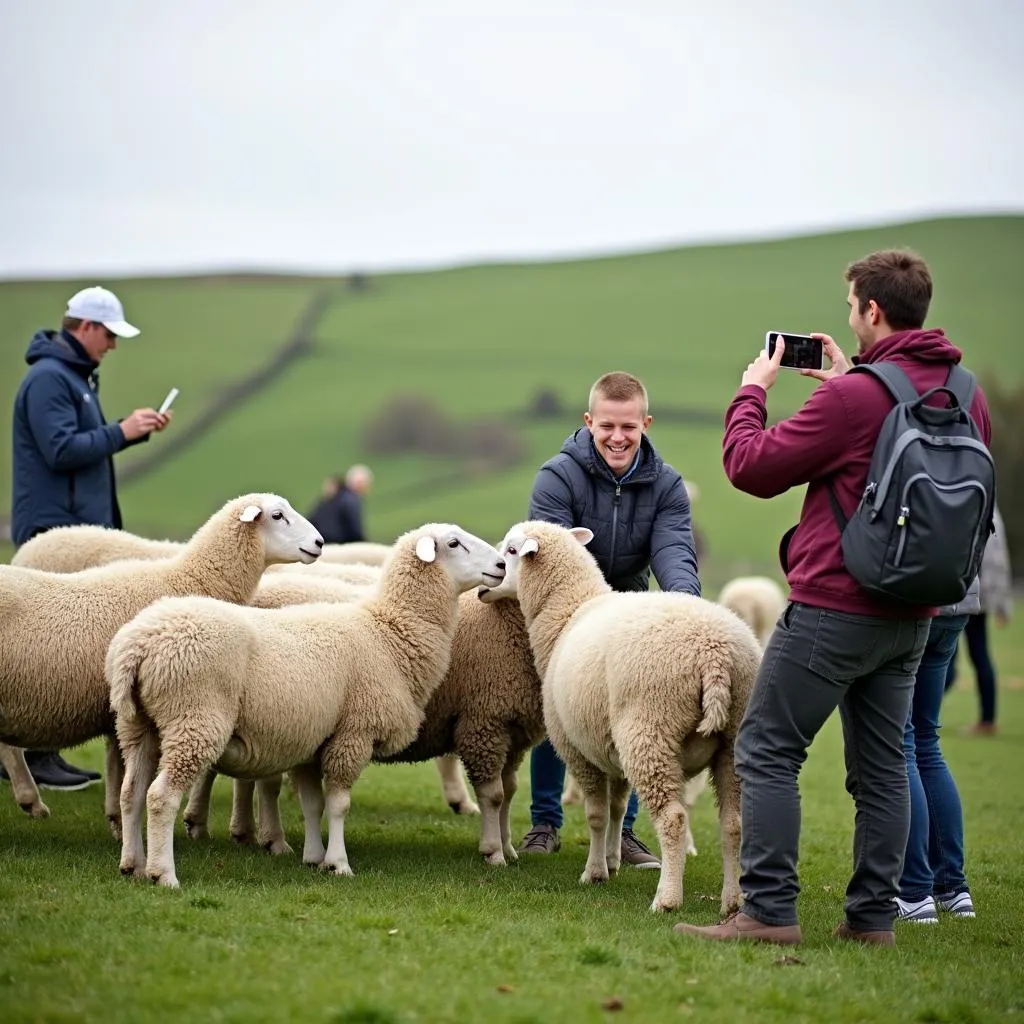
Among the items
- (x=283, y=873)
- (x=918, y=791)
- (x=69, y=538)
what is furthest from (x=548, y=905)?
(x=69, y=538)

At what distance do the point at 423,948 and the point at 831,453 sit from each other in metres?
2.50

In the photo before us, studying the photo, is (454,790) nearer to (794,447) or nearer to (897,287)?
(794,447)

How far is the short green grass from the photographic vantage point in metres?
4.68

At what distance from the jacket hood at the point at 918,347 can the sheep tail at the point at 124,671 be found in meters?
3.49

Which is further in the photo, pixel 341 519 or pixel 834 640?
pixel 341 519

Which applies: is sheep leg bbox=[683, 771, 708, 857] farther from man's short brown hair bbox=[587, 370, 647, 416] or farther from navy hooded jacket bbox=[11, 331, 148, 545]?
navy hooded jacket bbox=[11, 331, 148, 545]

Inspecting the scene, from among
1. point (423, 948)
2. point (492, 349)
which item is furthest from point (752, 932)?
point (492, 349)

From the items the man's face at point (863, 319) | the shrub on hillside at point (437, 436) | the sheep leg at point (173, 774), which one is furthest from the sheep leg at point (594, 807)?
the shrub on hillside at point (437, 436)

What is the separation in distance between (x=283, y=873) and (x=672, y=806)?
2.03 m

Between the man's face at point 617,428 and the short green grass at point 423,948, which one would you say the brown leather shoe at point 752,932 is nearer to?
the short green grass at point 423,948

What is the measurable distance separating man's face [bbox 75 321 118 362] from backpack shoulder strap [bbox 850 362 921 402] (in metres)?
5.35

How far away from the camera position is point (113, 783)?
304 inches

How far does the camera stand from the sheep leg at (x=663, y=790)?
246 inches

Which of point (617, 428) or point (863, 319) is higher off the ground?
point (863, 319)
